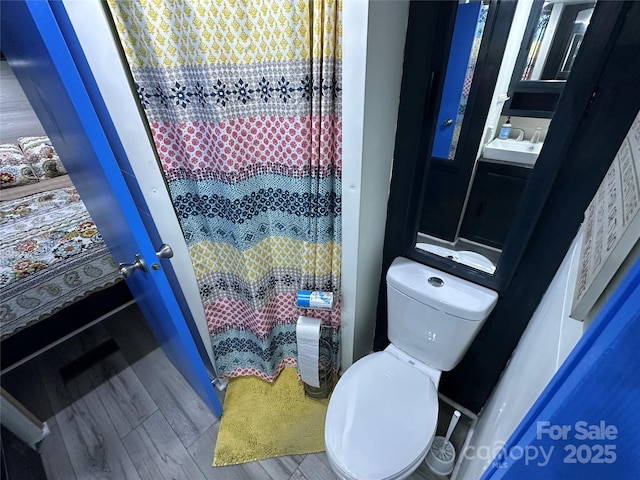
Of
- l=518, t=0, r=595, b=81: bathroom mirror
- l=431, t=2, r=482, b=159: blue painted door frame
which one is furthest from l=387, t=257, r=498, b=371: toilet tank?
l=518, t=0, r=595, b=81: bathroom mirror

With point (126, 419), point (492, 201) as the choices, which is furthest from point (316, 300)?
point (126, 419)

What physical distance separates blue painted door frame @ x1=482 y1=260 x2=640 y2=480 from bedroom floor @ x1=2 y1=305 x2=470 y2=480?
1.22 metres

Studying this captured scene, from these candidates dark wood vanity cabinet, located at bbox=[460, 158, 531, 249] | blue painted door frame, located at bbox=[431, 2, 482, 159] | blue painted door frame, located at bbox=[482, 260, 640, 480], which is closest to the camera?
blue painted door frame, located at bbox=[482, 260, 640, 480]

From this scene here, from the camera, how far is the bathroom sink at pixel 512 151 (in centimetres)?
105

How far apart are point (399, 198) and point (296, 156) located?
1.49 feet

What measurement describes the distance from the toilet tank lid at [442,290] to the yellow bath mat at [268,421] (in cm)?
85

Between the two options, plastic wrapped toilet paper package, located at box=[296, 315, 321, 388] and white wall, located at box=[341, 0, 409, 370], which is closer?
white wall, located at box=[341, 0, 409, 370]

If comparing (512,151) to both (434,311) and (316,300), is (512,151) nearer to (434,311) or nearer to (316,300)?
(434,311)

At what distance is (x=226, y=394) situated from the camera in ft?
5.07

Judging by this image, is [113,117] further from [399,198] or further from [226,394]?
[226,394]

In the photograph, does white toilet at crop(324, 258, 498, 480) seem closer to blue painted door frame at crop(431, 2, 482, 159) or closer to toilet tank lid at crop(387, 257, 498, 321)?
toilet tank lid at crop(387, 257, 498, 321)

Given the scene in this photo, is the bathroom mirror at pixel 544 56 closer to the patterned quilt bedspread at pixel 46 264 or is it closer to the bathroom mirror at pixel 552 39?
the bathroom mirror at pixel 552 39

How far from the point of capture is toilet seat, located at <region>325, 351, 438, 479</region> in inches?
35.1

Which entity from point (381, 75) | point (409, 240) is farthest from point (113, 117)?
point (409, 240)
